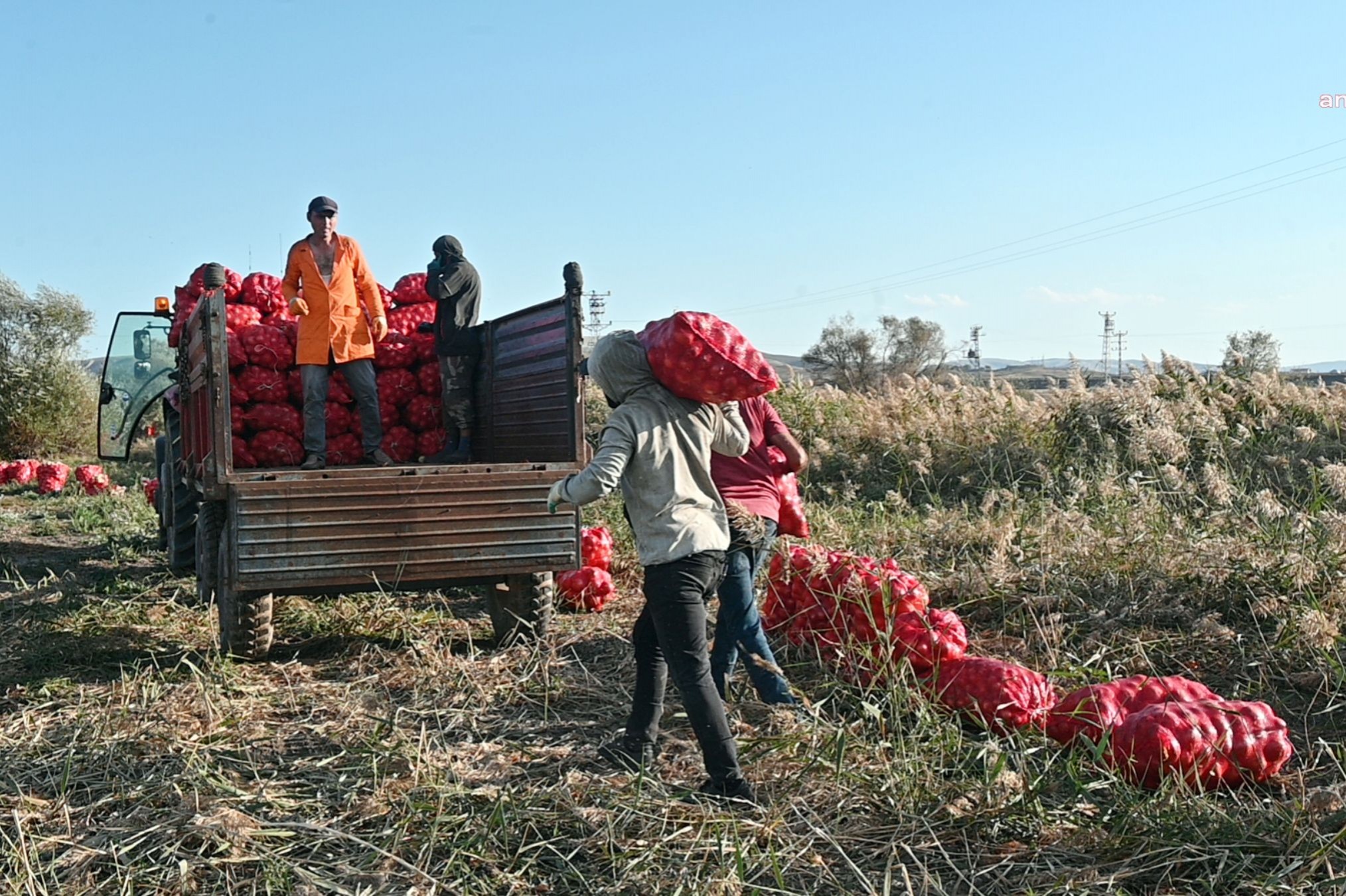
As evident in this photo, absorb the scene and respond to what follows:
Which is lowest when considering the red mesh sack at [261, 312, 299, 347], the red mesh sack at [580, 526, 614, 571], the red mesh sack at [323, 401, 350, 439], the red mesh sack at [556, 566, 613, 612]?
the red mesh sack at [556, 566, 613, 612]

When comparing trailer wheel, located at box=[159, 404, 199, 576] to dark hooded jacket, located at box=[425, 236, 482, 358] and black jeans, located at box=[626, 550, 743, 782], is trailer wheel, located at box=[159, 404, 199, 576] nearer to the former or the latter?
dark hooded jacket, located at box=[425, 236, 482, 358]

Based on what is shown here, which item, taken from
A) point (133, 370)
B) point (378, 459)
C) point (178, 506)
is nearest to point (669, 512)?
point (378, 459)

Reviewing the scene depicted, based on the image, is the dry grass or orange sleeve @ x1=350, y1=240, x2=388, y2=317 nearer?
the dry grass

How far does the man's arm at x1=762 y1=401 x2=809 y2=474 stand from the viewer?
4.62 metres

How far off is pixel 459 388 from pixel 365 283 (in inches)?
32.7

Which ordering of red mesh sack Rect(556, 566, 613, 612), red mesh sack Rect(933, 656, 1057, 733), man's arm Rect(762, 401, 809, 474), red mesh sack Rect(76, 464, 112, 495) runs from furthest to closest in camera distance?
red mesh sack Rect(76, 464, 112, 495) → red mesh sack Rect(556, 566, 613, 612) → man's arm Rect(762, 401, 809, 474) → red mesh sack Rect(933, 656, 1057, 733)

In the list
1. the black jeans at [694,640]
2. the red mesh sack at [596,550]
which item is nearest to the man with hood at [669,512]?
the black jeans at [694,640]

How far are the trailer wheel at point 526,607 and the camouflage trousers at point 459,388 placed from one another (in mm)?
1696

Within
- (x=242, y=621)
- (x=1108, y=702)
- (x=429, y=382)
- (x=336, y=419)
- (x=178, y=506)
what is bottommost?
(x=1108, y=702)

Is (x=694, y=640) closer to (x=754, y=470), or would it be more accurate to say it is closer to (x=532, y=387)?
(x=754, y=470)

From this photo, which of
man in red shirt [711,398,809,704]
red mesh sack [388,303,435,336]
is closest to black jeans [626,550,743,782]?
man in red shirt [711,398,809,704]

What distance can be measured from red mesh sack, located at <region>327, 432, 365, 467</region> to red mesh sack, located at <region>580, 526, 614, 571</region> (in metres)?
1.49


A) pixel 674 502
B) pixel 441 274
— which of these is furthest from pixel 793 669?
pixel 441 274

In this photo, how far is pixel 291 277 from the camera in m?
6.82
